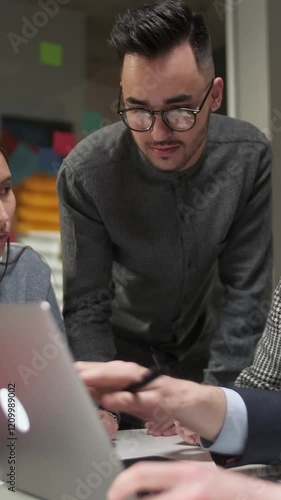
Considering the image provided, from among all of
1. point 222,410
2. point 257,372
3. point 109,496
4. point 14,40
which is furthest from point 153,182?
point 14,40

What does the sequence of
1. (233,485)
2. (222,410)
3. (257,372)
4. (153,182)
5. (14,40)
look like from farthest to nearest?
(14,40) < (153,182) < (257,372) < (222,410) < (233,485)

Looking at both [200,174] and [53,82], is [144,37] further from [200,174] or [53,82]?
[53,82]

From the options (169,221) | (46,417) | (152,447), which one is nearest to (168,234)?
(169,221)

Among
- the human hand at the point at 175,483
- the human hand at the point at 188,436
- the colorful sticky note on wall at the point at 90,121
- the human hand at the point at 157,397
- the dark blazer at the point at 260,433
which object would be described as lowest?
the human hand at the point at 188,436

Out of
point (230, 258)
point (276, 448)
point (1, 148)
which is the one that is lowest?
point (276, 448)

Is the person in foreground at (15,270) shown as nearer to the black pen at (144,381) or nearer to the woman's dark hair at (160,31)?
the woman's dark hair at (160,31)

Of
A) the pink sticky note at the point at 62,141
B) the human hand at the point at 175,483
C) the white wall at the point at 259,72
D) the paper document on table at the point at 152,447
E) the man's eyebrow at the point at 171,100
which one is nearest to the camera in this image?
the human hand at the point at 175,483

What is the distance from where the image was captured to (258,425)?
108 centimetres

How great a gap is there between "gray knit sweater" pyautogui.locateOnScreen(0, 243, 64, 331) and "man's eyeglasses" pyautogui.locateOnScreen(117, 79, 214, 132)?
379 millimetres

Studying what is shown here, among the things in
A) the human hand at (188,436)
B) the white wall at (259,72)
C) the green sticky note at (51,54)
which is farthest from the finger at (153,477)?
the green sticky note at (51,54)

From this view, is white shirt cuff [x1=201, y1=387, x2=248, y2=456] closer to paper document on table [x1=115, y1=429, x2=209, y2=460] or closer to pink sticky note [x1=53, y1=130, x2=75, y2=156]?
paper document on table [x1=115, y1=429, x2=209, y2=460]

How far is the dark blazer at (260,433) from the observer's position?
1056 mm

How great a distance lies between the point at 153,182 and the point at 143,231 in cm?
12

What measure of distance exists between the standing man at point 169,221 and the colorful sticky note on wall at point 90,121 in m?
1.87
